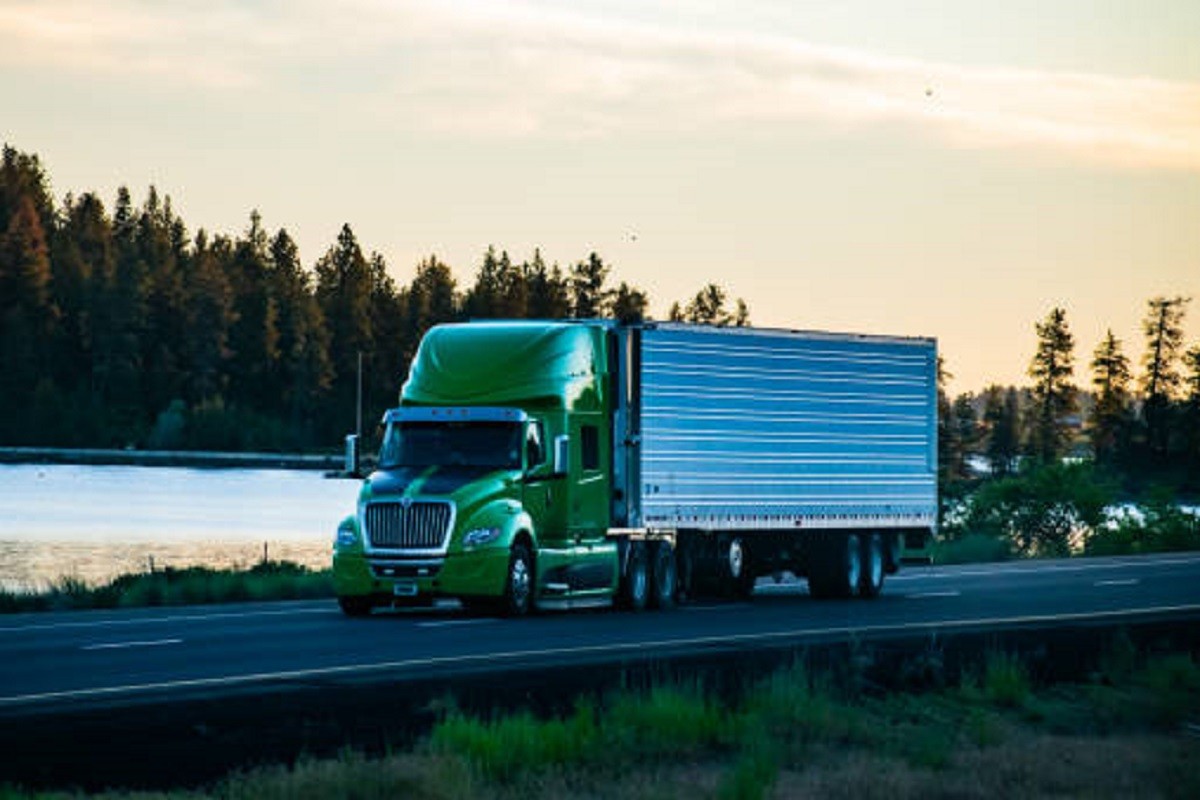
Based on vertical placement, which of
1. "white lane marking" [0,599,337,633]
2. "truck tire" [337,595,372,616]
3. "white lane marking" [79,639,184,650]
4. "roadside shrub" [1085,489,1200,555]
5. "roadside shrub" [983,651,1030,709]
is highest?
"roadside shrub" [1085,489,1200,555]

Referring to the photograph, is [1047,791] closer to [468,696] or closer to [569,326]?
[468,696]

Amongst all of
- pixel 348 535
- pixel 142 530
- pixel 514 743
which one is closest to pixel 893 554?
pixel 348 535

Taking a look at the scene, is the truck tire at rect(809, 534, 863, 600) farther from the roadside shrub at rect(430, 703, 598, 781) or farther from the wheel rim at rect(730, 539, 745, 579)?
the roadside shrub at rect(430, 703, 598, 781)

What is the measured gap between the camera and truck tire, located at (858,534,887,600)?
44.0 metres

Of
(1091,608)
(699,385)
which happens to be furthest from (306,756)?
(1091,608)

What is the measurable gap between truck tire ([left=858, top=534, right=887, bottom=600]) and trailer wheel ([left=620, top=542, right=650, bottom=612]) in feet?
19.4

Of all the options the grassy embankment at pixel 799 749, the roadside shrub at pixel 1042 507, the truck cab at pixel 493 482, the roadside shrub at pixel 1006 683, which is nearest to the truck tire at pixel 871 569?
the truck cab at pixel 493 482

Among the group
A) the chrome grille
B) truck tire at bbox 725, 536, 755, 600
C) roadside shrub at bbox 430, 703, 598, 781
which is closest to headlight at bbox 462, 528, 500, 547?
the chrome grille

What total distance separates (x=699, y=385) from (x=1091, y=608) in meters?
6.97

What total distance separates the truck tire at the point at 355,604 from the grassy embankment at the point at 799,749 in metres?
11.2

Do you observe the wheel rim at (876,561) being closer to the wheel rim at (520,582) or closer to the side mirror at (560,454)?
the side mirror at (560,454)

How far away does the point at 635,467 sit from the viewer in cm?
3847

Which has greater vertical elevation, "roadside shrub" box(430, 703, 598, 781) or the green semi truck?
the green semi truck

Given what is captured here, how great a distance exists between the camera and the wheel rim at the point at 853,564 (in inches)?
1709
